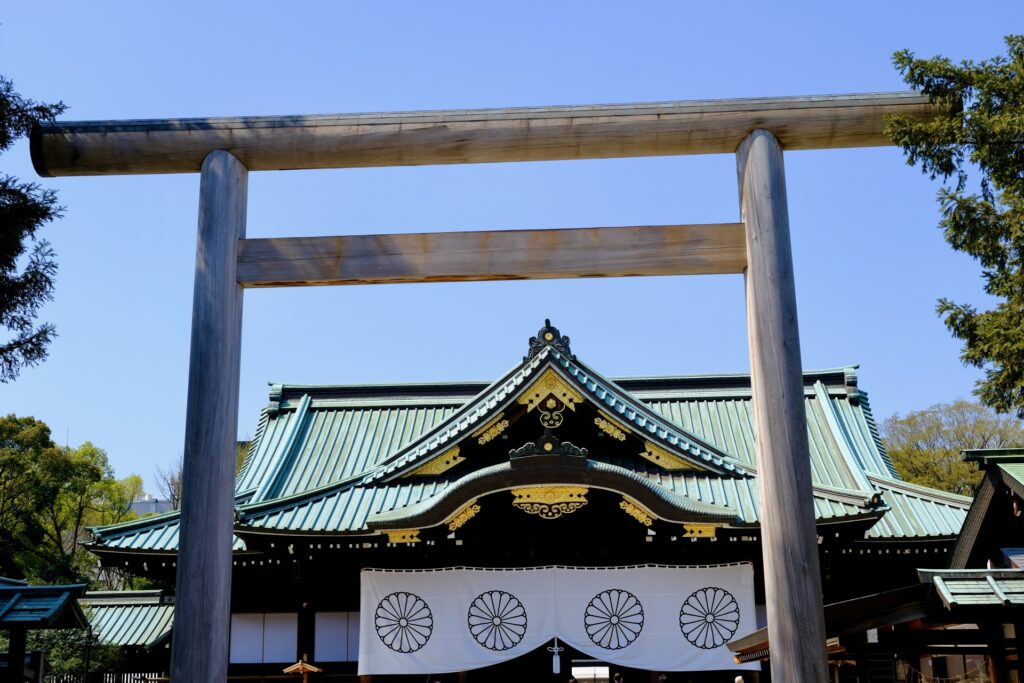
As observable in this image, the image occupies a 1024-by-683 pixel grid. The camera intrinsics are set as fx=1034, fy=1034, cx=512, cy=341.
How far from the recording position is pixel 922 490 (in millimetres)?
13836

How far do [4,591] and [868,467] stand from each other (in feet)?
40.1

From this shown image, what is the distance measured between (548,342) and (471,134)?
732 cm

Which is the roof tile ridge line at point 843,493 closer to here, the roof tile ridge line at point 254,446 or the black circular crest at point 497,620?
the black circular crest at point 497,620

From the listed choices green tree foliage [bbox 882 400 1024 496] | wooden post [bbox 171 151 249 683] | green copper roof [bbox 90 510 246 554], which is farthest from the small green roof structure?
green tree foliage [bbox 882 400 1024 496]

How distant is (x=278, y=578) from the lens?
13.6 meters

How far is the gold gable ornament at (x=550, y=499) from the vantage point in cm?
1237

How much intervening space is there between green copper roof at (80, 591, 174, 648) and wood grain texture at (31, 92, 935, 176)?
34.6 ft

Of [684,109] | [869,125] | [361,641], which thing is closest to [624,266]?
[684,109]

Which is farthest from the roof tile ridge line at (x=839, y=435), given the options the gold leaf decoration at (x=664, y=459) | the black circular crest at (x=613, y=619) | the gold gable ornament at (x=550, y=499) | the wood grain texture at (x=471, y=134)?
the wood grain texture at (x=471, y=134)

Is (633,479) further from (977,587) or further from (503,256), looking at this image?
(503,256)

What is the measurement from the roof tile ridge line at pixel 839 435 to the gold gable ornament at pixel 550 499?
14.3 ft

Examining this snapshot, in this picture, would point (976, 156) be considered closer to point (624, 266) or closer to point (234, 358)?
point (624, 266)

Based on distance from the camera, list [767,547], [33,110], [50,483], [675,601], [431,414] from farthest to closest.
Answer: [50,483] → [431,414] → [675,601] → [33,110] → [767,547]

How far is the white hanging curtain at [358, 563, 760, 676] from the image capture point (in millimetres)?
12648
